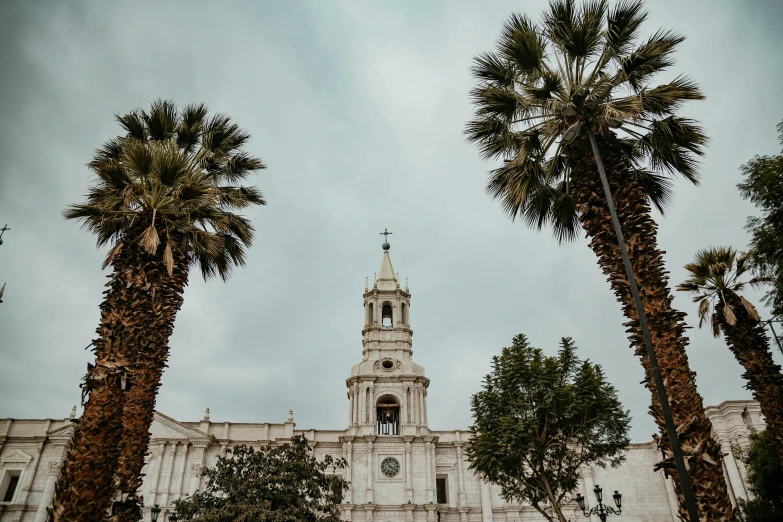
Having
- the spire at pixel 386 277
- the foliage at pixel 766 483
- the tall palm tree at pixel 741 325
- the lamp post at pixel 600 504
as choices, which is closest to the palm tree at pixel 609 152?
the tall palm tree at pixel 741 325

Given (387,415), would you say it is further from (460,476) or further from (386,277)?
(386,277)

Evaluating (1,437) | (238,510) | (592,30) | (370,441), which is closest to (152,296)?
(592,30)

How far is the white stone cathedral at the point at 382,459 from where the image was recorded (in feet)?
110

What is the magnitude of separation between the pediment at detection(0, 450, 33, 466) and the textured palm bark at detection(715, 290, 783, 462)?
42.0 meters

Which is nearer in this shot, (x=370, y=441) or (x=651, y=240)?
(x=651, y=240)

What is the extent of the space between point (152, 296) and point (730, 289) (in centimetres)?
1564

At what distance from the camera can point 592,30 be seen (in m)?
11.0

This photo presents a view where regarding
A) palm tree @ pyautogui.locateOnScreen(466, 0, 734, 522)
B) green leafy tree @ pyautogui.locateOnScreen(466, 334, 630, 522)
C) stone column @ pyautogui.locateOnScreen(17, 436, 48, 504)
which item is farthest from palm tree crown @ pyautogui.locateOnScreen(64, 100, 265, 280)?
stone column @ pyautogui.locateOnScreen(17, 436, 48, 504)

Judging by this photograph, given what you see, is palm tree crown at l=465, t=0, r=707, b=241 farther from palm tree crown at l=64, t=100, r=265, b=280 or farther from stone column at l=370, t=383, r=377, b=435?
stone column at l=370, t=383, r=377, b=435

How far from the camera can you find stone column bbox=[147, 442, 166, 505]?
3369cm

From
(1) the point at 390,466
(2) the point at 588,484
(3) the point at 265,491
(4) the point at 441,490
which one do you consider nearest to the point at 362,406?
(1) the point at 390,466

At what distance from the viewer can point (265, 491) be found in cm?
1920

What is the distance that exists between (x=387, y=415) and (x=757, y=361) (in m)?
28.0

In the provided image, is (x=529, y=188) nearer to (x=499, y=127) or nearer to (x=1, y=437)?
(x=499, y=127)
